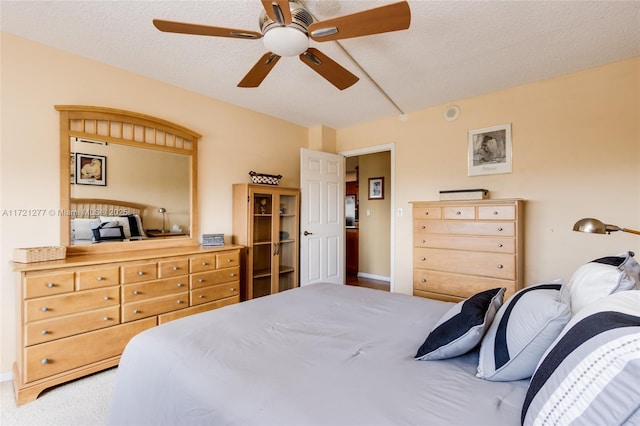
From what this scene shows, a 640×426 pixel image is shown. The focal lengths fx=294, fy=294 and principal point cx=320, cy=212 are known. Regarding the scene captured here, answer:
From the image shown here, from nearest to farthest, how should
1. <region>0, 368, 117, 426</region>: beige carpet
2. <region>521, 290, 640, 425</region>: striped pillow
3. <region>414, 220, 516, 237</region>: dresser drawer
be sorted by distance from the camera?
<region>521, 290, 640, 425</region>: striped pillow → <region>0, 368, 117, 426</region>: beige carpet → <region>414, 220, 516, 237</region>: dresser drawer

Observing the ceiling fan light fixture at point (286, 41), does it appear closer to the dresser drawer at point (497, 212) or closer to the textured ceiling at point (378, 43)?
the textured ceiling at point (378, 43)

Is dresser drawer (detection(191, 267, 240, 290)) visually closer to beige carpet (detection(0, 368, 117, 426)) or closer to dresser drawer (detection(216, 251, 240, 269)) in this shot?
dresser drawer (detection(216, 251, 240, 269))

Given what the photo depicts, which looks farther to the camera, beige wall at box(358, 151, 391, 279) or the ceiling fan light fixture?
beige wall at box(358, 151, 391, 279)

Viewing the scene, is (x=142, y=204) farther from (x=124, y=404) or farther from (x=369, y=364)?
(x=369, y=364)

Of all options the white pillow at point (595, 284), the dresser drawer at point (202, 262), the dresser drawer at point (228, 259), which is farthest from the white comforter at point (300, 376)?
the dresser drawer at point (228, 259)

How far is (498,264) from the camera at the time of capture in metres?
2.68

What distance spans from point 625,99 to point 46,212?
4847 mm

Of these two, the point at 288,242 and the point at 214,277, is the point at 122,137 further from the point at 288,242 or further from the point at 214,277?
the point at 288,242

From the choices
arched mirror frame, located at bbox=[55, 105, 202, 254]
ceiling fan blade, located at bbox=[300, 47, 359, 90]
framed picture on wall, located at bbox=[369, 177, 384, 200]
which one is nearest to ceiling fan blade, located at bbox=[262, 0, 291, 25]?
ceiling fan blade, located at bbox=[300, 47, 359, 90]

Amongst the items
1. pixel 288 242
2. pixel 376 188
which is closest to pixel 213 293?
pixel 288 242

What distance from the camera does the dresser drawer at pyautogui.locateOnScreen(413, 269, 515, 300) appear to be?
2.70m

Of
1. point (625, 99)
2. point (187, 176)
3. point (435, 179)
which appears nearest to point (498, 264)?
point (435, 179)

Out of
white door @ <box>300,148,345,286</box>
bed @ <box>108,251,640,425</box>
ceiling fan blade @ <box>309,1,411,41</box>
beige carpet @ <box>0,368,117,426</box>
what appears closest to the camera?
bed @ <box>108,251,640,425</box>

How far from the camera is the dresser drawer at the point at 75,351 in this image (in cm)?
186
